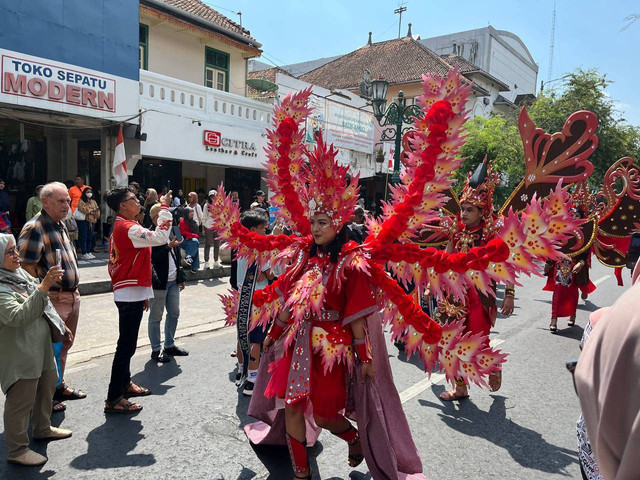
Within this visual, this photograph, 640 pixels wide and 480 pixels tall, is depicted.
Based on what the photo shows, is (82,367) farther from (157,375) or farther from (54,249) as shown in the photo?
(54,249)

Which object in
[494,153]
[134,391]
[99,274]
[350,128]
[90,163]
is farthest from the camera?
[350,128]

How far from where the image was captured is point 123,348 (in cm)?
387

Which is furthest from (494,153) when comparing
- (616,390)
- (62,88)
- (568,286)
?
(616,390)

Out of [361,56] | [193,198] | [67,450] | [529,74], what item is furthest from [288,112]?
[529,74]

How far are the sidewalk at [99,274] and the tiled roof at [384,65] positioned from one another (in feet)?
63.0

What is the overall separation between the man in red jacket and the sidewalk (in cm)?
461

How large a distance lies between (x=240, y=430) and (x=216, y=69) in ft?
49.7

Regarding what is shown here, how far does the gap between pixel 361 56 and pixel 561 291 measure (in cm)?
2703

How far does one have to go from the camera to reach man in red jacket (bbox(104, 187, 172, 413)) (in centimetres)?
384

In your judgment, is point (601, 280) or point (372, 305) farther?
point (601, 280)

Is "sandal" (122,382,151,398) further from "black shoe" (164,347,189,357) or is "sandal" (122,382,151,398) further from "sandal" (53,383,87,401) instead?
"black shoe" (164,347,189,357)

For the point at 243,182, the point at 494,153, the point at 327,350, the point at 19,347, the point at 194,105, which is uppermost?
the point at 194,105

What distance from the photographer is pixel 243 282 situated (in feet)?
14.4

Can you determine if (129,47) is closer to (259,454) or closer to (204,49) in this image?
(204,49)
